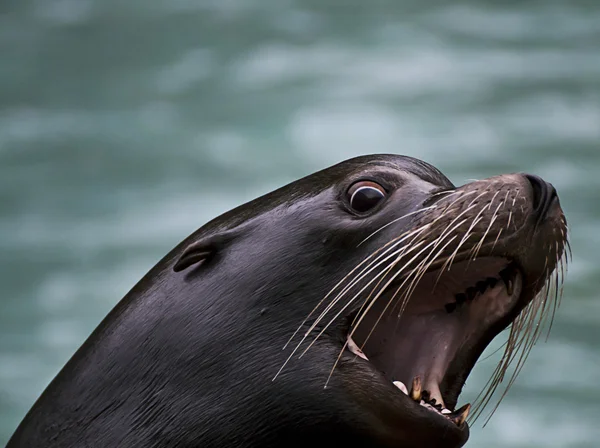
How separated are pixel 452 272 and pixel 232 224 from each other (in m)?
0.92

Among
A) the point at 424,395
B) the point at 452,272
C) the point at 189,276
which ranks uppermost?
the point at 189,276

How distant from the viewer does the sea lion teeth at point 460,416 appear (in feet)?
18.3

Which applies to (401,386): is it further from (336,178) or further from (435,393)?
(336,178)

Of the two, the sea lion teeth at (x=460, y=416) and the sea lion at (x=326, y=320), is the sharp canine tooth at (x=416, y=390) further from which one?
the sea lion teeth at (x=460, y=416)

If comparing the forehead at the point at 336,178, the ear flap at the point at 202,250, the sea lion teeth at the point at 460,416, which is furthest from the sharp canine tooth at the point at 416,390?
the ear flap at the point at 202,250

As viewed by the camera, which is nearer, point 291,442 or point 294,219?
point 291,442

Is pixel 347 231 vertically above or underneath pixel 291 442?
above

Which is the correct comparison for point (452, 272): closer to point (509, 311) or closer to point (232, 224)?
point (509, 311)

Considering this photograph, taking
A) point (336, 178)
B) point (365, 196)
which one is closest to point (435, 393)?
point (365, 196)

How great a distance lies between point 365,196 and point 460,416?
3.13 ft

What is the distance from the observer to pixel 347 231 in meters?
5.86

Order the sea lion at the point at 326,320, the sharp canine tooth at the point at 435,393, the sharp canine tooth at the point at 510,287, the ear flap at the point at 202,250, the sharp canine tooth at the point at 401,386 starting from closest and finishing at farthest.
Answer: the sea lion at the point at 326,320 < the sharp canine tooth at the point at 401,386 < the sharp canine tooth at the point at 435,393 < the sharp canine tooth at the point at 510,287 < the ear flap at the point at 202,250

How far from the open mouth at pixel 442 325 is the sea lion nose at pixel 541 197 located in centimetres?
22

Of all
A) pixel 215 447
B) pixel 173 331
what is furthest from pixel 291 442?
pixel 173 331
